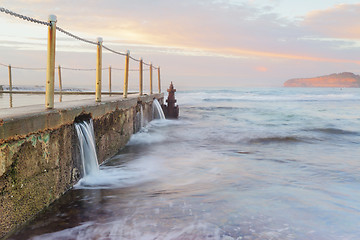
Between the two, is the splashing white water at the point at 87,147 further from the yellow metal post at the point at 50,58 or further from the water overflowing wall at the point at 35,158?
the yellow metal post at the point at 50,58

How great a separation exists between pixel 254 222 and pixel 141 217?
1249mm

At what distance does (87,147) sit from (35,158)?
1563 mm

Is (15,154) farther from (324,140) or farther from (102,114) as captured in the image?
(324,140)

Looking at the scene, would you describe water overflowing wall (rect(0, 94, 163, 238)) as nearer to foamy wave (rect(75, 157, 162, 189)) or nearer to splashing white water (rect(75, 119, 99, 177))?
splashing white water (rect(75, 119, 99, 177))

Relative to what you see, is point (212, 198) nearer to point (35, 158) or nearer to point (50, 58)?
point (35, 158)

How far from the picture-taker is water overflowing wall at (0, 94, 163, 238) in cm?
283

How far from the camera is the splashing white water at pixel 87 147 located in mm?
4680

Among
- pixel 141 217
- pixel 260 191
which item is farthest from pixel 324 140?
pixel 141 217

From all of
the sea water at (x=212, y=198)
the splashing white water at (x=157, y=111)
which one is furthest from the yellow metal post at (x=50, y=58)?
the splashing white water at (x=157, y=111)

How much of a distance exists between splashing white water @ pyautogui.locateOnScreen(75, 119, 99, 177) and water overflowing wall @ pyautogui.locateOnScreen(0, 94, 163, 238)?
12 centimetres

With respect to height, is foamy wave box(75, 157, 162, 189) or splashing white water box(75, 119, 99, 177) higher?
splashing white water box(75, 119, 99, 177)

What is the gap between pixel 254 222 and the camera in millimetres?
3660

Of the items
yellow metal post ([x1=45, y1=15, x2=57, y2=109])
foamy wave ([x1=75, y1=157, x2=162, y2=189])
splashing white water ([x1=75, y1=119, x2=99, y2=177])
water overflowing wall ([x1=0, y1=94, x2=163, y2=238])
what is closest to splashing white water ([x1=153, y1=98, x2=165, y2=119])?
foamy wave ([x1=75, y1=157, x2=162, y2=189])

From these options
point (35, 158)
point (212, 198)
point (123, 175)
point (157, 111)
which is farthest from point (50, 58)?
point (157, 111)
